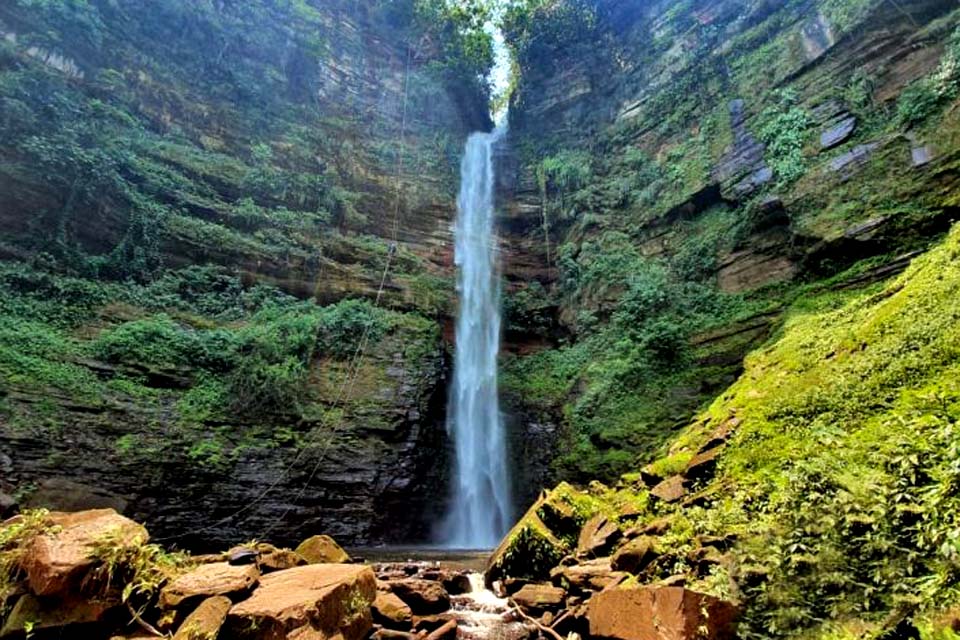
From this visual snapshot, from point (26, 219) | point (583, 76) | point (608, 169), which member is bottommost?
point (26, 219)

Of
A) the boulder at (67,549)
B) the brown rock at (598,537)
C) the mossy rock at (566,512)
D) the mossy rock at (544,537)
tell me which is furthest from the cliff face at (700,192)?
the boulder at (67,549)

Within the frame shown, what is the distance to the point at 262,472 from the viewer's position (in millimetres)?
12766

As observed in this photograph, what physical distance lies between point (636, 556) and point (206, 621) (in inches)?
164

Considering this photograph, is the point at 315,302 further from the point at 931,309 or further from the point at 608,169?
the point at 931,309

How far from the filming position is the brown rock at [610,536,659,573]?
17.5 ft

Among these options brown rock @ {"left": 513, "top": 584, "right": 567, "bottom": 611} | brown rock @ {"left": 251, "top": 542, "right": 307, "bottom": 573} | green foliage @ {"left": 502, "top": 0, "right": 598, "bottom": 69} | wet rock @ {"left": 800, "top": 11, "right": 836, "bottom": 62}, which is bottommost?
brown rock @ {"left": 513, "top": 584, "right": 567, "bottom": 611}

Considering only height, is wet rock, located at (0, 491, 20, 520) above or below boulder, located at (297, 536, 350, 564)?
above

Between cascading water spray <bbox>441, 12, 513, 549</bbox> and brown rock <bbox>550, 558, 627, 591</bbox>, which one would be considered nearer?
brown rock <bbox>550, 558, 627, 591</bbox>

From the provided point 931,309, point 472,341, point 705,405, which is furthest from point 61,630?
point 472,341

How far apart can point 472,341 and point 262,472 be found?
988 centimetres

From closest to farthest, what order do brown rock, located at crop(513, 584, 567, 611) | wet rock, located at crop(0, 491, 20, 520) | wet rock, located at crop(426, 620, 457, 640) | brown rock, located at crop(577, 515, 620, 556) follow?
wet rock, located at crop(426, 620, 457, 640) → brown rock, located at crop(513, 584, 567, 611) → brown rock, located at crop(577, 515, 620, 556) → wet rock, located at crop(0, 491, 20, 520)

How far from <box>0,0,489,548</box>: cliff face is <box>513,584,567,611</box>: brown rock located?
8.48m

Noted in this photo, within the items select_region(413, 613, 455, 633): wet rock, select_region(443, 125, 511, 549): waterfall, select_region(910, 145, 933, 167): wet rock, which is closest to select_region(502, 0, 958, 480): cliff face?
select_region(910, 145, 933, 167): wet rock

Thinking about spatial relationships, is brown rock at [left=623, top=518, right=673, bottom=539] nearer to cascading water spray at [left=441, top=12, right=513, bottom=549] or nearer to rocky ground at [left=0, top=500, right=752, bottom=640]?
rocky ground at [left=0, top=500, right=752, bottom=640]
